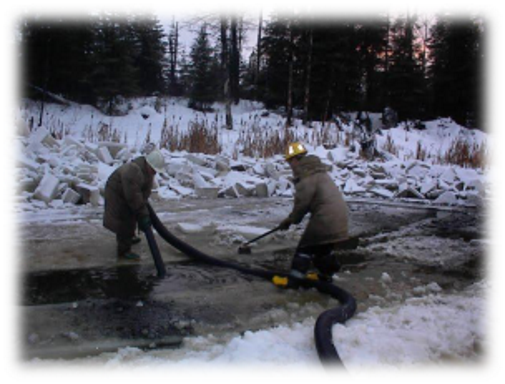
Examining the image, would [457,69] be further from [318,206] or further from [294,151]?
[318,206]

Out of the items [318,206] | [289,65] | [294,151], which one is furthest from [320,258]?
[289,65]

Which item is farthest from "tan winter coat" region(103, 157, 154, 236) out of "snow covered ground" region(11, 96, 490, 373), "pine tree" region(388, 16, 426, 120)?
"pine tree" region(388, 16, 426, 120)

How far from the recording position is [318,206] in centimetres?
366

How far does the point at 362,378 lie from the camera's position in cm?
202

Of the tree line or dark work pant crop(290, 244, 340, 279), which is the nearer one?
dark work pant crop(290, 244, 340, 279)

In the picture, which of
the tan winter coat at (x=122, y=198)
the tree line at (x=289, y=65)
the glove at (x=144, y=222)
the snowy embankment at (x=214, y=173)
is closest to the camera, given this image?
the glove at (x=144, y=222)

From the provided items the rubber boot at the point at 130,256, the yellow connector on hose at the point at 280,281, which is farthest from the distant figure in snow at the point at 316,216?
the rubber boot at the point at 130,256

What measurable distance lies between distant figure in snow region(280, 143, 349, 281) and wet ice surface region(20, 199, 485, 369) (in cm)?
25

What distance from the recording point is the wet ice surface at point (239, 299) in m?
2.35

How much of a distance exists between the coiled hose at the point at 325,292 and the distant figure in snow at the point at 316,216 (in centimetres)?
23

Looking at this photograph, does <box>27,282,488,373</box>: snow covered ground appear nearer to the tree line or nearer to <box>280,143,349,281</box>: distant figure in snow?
<box>280,143,349,281</box>: distant figure in snow

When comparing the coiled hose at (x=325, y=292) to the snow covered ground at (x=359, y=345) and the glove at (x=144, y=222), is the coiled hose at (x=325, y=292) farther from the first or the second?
the glove at (x=144, y=222)

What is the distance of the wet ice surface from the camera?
2.35m

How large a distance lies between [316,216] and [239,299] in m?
1.03
